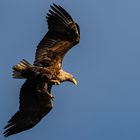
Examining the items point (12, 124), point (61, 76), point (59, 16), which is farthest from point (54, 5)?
point (12, 124)

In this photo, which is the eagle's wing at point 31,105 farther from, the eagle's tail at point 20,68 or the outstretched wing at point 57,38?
the outstretched wing at point 57,38

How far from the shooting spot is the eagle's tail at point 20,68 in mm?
22672

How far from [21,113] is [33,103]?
440 mm

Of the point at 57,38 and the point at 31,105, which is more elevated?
the point at 57,38

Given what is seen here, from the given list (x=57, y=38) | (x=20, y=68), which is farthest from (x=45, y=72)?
(x=57, y=38)

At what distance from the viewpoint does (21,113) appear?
23391mm

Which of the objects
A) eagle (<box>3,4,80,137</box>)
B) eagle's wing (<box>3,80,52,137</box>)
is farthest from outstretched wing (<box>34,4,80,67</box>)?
eagle's wing (<box>3,80,52,137</box>)

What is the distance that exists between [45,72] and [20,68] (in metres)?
0.83

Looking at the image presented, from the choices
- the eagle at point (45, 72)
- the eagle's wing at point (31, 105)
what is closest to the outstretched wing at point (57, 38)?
the eagle at point (45, 72)

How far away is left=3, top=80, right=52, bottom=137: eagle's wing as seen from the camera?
23125 mm

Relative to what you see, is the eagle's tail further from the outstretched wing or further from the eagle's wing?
the outstretched wing

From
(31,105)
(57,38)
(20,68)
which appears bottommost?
(31,105)

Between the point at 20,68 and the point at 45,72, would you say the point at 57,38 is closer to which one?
the point at 45,72

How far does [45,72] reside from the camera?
2320cm
